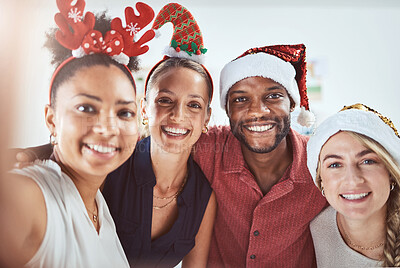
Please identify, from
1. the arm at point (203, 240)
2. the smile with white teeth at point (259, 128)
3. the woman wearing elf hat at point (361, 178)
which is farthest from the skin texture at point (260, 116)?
the arm at point (203, 240)

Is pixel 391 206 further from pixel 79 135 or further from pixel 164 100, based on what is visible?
pixel 79 135

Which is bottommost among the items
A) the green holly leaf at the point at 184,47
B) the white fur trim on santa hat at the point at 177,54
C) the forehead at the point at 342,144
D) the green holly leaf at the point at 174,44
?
the forehead at the point at 342,144

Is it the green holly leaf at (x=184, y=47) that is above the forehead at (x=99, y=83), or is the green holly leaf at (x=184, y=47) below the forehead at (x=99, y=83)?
above

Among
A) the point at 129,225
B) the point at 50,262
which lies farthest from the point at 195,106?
the point at 50,262

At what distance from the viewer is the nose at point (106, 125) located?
71 centimetres

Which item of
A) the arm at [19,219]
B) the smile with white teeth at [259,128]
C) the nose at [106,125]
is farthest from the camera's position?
the smile with white teeth at [259,128]

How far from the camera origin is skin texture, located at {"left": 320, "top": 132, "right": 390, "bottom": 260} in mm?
853

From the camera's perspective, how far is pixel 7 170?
62 cm

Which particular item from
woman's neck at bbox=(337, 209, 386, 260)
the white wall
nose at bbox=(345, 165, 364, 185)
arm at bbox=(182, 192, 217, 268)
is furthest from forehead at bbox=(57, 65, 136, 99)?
woman's neck at bbox=(337, 209, 386, 260)

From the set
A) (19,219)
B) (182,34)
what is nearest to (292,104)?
(182,34)

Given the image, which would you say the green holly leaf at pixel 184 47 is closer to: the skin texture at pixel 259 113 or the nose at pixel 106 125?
Result: the skin texture at pixel 259 113

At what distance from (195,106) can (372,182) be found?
1.54 ft

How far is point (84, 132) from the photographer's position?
0.71 meters

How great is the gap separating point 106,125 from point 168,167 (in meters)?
0.27
